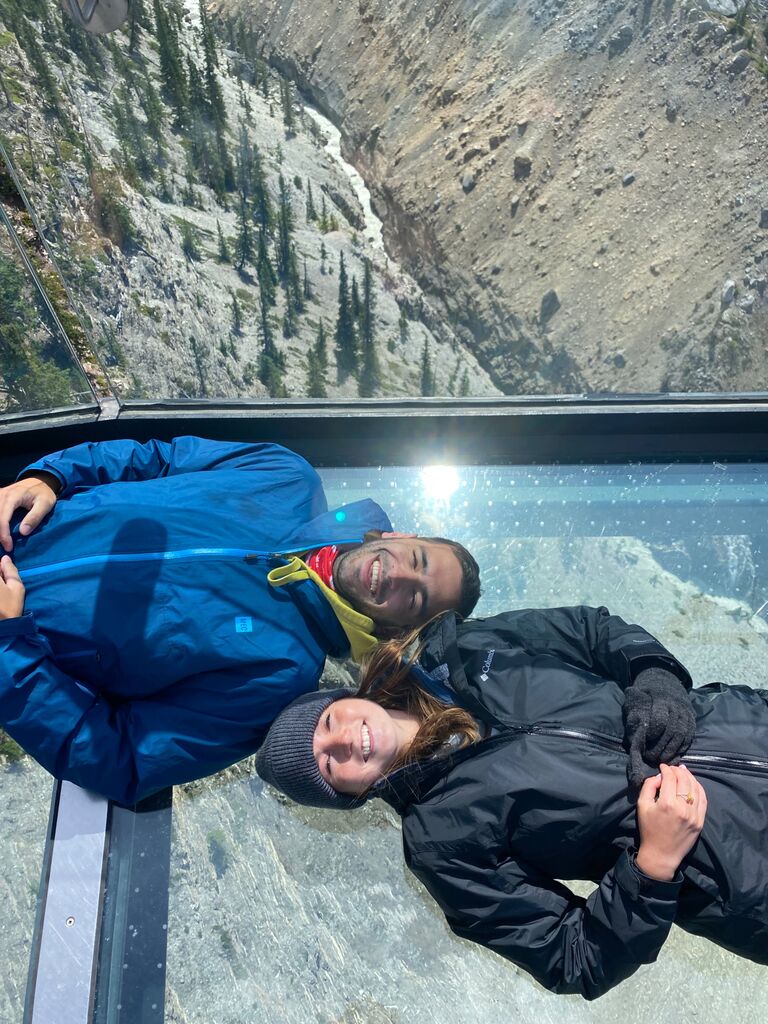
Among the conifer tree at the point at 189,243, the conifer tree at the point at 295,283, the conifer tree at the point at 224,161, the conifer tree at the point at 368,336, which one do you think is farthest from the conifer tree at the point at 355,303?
the conifer tree at the point at 189,243

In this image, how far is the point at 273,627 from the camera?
165 centimetres

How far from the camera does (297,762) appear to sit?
1.41m

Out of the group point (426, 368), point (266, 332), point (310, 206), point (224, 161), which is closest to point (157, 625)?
point (266, 332)

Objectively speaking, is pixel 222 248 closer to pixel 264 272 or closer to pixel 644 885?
pixel 264 272

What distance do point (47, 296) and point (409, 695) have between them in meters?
1.60

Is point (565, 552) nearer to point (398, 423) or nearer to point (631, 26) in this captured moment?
point (398, 423)

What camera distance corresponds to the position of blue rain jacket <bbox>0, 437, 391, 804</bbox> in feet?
4.66

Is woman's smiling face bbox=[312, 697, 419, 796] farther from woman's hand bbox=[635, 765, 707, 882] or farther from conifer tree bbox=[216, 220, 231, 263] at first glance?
conifer tree bbox=[216, 220, 231, 263]

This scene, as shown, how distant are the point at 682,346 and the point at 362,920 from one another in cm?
1545

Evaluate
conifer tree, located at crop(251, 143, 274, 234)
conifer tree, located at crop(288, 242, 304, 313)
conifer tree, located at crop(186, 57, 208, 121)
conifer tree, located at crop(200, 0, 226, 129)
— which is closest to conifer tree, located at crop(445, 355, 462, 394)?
conifer tree, located at crop(288, 242, 304, 313)

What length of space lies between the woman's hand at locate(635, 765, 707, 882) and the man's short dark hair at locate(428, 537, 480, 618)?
0.63 meters

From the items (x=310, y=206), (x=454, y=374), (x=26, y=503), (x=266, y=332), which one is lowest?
(x=454, y=374)

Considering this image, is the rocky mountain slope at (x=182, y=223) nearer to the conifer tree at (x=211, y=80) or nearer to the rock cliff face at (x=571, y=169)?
the conifer tree at (x=211, y=80)

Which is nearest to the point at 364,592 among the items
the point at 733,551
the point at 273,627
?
the point at 273,627
